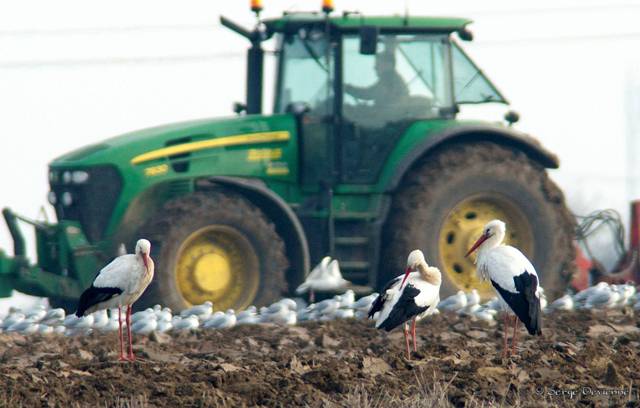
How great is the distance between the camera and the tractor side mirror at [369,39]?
581 inches

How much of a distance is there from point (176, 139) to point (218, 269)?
1.42m

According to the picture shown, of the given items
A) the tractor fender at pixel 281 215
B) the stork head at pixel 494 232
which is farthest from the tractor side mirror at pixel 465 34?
the stork head at pixel 494 232

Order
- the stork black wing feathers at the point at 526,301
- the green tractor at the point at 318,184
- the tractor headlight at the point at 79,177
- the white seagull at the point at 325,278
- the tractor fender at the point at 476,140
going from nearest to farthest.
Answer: the stork black wing feathers at the point at 526,301 < the white seagull at the point at 325,278 < the green tractor at the point at 318,184 < the tractor headlight at the point at 79,177 < the tractor fender at the point at 476,140

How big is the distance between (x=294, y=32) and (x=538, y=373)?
Result: 21.5ft

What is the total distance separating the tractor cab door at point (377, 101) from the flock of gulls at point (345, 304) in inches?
56.6

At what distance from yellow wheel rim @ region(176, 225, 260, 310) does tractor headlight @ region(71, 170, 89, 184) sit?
4.26 ft

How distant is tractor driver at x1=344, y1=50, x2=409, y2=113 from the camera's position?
15336mm

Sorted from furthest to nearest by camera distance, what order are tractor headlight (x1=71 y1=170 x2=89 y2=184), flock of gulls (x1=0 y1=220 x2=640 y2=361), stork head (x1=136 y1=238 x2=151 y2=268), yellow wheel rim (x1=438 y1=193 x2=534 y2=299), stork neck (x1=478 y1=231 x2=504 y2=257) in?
yellow wheel rim (x1=438 y1=193 x2=534 y2=299)
tractor headlight (x1=71 y1=170 x2=89 y2=184)
stork neck (x1=478 y1=231 x2=504 y2=257)
stork head (x1=136 y1=238 x2=151 y2=268)
flock of gulls (x1=0 y1=220 x2=640 y2=361)

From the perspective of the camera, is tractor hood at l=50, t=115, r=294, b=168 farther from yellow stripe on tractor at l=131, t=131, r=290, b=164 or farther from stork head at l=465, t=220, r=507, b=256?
stork head at l=465, t=220, r=507, b=256

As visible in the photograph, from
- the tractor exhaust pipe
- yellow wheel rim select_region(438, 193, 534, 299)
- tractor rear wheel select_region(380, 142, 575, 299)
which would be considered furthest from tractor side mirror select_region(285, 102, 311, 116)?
yellow wheel rim select_region(438, 193, 534, 299)

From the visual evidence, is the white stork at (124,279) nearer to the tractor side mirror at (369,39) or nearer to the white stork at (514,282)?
the white stork at (514,282)

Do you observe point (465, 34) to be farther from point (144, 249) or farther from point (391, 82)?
point (144, 249)

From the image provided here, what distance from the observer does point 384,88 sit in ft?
50.4

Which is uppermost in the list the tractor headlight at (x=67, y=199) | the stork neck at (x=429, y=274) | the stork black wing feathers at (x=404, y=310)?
the tractor headlight at (x=67, y=199)
